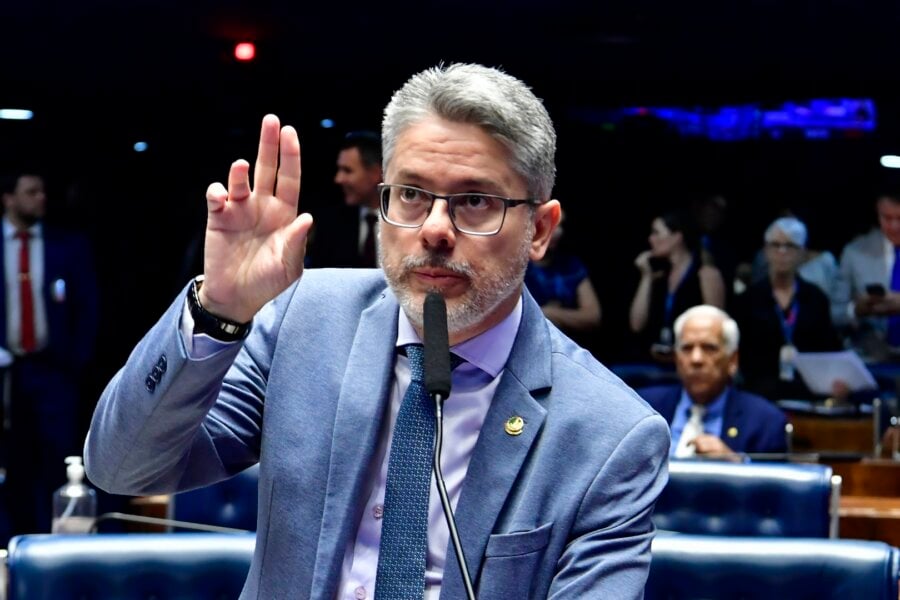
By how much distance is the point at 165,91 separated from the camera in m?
8.45

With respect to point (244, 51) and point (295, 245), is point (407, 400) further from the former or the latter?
point (244, 51)

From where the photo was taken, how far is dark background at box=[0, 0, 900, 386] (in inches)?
308

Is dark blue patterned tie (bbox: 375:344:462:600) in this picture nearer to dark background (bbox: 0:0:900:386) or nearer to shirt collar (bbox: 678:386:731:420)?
shirt collar (bbox: 678:386:731:420)

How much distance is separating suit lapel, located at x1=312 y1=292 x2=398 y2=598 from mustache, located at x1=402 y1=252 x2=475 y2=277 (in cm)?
15

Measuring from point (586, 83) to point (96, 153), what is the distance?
292cm

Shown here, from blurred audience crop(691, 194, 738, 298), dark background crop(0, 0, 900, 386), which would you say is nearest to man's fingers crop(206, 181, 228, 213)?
blurred audience crop(691, 194, 738, 298)

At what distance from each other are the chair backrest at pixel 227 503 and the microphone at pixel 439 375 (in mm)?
2266

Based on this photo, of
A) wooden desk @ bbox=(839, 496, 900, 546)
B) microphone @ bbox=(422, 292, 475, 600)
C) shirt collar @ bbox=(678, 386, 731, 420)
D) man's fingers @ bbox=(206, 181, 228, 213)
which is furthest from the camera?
shirt collar @ bbox=(678, 386, 731, 420)

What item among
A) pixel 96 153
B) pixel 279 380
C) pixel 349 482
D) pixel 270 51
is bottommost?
pixel 349 482

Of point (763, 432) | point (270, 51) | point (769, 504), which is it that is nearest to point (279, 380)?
point (769, 504)

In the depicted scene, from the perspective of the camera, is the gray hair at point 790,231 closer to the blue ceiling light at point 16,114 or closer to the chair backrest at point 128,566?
the blue ceiling light at point 16,114

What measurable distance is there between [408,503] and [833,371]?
432 centimetres

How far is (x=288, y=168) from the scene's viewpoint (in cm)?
153

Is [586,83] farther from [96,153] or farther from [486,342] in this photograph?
[486,342]
